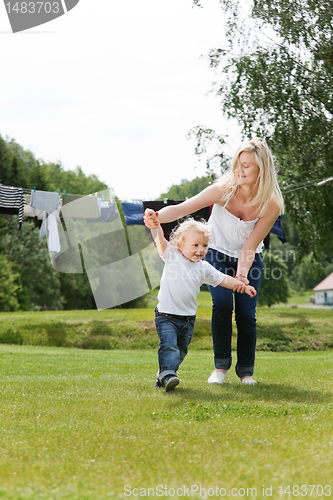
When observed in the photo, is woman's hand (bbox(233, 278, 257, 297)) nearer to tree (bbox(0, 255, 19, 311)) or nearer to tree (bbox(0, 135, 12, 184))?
tree (bbox(0, 255, 19, 311))

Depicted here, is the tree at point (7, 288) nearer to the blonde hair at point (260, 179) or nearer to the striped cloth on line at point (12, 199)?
the striped cloth on line at point (12, 199)

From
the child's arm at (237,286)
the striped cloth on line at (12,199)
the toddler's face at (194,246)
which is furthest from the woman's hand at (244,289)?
the striped cloth on line at (12,199)

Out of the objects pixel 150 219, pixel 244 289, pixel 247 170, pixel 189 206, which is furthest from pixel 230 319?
pixel 247 170

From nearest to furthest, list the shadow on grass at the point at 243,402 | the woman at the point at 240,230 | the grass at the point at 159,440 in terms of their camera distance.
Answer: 1. the grass at the point at 159,440
2. the shadow on grass at the point at 243,402
3. the woman at the point at 240,230

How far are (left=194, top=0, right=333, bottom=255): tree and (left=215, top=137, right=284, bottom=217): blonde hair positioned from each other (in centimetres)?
992

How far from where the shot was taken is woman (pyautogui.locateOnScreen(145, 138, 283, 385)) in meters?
3.74

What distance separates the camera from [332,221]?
13.4m

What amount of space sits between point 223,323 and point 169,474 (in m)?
2.25

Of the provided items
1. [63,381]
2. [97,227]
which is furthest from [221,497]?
[97,227]

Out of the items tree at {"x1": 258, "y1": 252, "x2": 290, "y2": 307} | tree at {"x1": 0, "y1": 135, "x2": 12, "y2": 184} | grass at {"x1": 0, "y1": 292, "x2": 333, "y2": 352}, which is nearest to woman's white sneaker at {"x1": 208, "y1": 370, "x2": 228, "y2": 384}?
grass at {"x1": 0, "y1": 292, "x2": 333, "y2": 352}

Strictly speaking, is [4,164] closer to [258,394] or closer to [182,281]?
[182,281]

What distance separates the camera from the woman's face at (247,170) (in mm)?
3721

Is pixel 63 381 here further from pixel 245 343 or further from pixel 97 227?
pixel 97 227

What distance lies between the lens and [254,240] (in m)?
3.78
